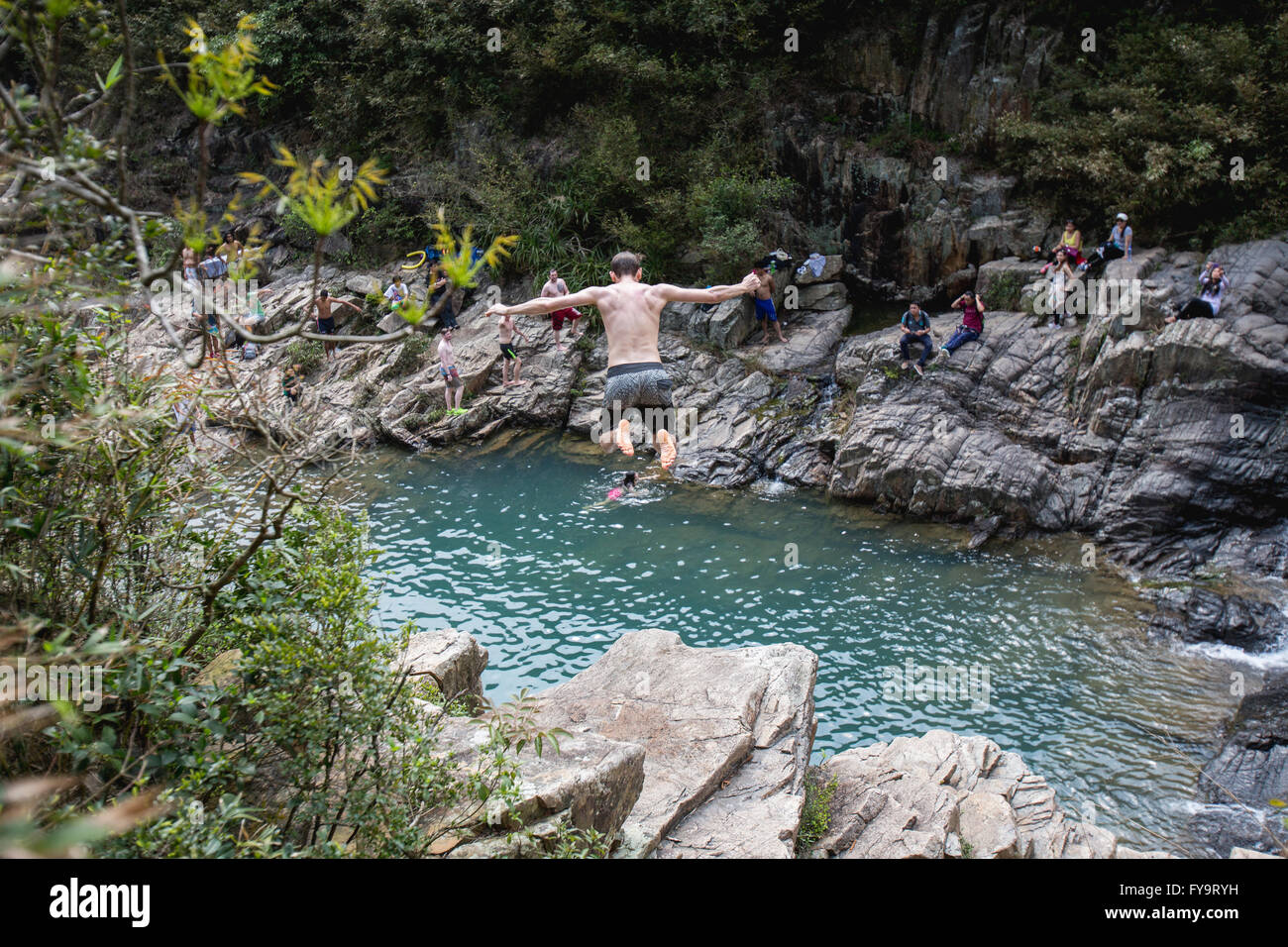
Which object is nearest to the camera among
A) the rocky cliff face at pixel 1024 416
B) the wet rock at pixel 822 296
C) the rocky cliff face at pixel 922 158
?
the rocky cliff face at pixel 1024 416

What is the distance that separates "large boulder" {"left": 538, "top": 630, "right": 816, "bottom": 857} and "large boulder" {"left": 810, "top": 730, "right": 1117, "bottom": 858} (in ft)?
1.78

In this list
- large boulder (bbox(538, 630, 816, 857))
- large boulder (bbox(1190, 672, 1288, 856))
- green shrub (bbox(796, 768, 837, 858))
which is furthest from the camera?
large boulder (bbox(1190, 672, 1288, 856))

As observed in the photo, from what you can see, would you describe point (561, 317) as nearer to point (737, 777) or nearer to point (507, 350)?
point (507, 350)

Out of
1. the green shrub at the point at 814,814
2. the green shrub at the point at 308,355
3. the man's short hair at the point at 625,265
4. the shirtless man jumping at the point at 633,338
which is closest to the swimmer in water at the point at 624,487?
the shirtless man jumping at the point at 633,338

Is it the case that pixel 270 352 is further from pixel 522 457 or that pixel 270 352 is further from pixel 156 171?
pixel 156 171

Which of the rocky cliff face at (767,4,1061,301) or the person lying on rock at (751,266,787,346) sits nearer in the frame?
the rocky cliff face at (767,4,1061,301)

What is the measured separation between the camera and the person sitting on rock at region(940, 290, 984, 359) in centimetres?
1473

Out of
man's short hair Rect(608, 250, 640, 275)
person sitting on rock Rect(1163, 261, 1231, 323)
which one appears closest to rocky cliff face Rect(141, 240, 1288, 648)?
person sitting on rock Rect(1163, 261, 1231, 323)

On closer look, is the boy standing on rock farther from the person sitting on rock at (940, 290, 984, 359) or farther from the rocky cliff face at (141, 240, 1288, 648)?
the person sitting on rock at (940, 290, 984, 359)

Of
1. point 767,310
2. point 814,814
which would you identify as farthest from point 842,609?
point 767,310

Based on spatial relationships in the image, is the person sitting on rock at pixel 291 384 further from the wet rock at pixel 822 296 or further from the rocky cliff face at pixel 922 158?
the rocky cliff face at pixel 922 158

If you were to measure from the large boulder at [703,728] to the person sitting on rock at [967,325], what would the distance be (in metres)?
8.66

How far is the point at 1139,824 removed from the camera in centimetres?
789

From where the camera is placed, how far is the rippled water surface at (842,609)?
9.02 metres
